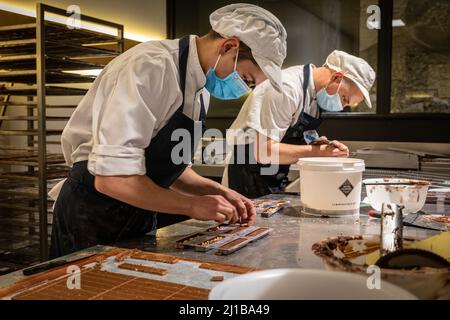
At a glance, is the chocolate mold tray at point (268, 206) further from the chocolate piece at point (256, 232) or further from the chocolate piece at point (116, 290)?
the chocolate piece at point (116, 290)

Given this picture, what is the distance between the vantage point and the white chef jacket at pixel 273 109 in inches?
98.2

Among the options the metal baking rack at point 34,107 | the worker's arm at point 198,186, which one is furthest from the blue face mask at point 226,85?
the metal baking rack at point 34,107

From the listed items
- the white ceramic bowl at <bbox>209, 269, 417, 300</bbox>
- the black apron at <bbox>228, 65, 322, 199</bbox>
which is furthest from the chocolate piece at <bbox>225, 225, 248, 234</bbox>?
the black apron at <bbox>228, 65, 322, 199</bbox>

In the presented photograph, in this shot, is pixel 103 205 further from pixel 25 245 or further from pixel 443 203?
pixel 25 245

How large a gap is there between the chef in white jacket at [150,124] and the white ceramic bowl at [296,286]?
700mm

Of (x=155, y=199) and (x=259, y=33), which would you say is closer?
(x=155, y=199)

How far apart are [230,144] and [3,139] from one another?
2055 mm

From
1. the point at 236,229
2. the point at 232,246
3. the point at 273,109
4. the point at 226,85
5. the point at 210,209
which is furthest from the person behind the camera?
the point at 273,109

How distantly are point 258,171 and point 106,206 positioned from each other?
51.7 inches

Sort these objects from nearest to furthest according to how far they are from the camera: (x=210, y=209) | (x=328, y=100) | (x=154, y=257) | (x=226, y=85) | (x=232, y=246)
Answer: (x=154, y=257)
(x=232, y=246)
(x=210, y=209)
(x=226, y=85)
(x=328, y=100)

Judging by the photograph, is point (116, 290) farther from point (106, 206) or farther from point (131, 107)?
point (106, 206)

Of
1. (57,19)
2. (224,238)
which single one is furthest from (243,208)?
(57,19)

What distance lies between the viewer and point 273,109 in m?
2.49
